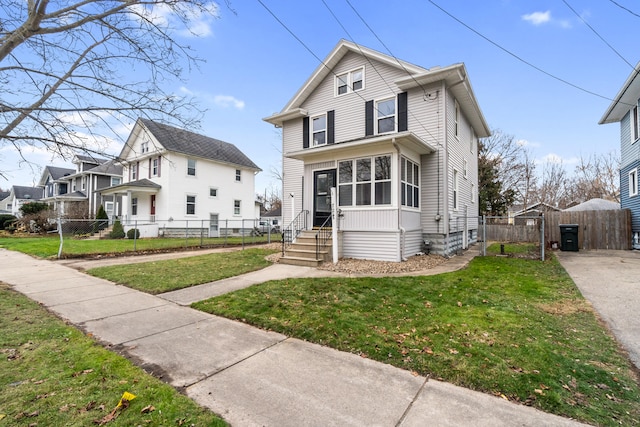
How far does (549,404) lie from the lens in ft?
8.07

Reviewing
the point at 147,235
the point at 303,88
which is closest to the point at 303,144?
the point at 303,88

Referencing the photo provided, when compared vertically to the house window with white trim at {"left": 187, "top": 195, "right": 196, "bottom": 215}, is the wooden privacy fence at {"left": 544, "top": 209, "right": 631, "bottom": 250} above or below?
below

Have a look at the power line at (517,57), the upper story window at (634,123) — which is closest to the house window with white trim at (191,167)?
the power line at (517,57)

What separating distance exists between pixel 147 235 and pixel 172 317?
A: 60.7 ft

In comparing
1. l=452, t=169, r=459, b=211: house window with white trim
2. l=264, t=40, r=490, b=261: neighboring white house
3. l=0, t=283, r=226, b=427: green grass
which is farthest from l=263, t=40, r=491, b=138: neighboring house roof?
l=0, t=283, r=226, b=427: green grass

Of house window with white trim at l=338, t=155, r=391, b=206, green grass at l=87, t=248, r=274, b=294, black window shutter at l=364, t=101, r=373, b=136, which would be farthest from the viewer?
black window shutter at l=364, t=101, r=373, b=136

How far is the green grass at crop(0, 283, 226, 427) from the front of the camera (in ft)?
7.34

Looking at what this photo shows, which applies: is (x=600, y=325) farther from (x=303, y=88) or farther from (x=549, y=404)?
(x=303, y=88)

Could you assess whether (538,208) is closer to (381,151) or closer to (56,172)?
(381,151)

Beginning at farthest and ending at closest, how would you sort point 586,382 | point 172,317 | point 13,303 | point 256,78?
point 256,78 → point 13,303 → point 172,317 → point 586,382

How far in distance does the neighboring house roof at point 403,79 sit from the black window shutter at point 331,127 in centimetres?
126

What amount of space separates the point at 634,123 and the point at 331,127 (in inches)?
518

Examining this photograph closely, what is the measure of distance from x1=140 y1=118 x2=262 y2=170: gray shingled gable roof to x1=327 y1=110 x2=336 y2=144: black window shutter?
936 centimetres

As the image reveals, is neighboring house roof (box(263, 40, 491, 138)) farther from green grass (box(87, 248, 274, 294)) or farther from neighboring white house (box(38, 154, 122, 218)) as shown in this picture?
neighboring white house (box(38, 154, 122, 218))
